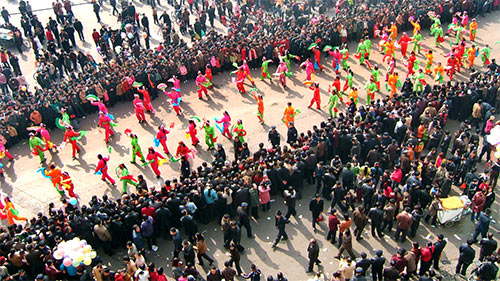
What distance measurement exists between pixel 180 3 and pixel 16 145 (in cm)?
1396

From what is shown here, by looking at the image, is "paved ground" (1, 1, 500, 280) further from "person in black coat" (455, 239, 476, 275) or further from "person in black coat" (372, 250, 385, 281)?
"person in black coat" (372, 250, 385, 281)

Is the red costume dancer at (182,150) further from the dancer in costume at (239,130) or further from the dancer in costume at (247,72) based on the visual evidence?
the dancer in costume at (247,72)

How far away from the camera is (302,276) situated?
12758 millimetres

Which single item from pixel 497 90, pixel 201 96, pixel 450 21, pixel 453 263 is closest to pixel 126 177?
pixel 201 96

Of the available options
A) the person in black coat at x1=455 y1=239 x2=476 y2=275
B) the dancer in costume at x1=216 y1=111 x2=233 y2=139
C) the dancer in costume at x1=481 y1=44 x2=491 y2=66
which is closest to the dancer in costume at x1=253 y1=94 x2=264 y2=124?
the dancer in costume at x1=216 y1=111 x2=233 y2=139

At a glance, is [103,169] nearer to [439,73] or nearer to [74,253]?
[74,253]

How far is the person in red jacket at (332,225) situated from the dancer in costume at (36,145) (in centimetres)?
1004

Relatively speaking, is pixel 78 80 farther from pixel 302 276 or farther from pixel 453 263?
pixel 453 263

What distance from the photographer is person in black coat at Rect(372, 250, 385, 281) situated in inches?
456

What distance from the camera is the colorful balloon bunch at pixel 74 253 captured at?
11.8 m

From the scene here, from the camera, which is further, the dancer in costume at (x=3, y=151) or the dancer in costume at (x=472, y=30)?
the dancer in costume at (x=472, y=30)

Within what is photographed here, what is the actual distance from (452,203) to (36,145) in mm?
13251

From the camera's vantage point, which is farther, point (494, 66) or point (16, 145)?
point (494, 66)

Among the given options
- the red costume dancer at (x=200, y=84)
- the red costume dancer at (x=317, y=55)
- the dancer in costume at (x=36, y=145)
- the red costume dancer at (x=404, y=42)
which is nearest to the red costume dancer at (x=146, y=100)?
the red costume dancer at (x=200, y=84)
